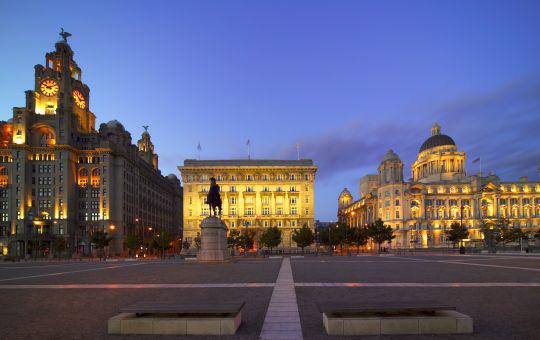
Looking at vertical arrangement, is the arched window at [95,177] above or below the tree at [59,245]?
above

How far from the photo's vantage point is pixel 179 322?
1053 cm

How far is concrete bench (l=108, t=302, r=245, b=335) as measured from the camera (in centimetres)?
1053

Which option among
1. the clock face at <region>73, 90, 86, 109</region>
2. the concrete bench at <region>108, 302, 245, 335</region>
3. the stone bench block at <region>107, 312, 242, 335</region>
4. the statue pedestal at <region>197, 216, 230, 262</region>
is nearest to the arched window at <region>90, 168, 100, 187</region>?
the clock face at <region>73, 90, 86, 109</region>

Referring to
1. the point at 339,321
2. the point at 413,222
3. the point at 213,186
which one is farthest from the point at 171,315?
the point at 413,222

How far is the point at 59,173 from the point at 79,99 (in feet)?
90.9

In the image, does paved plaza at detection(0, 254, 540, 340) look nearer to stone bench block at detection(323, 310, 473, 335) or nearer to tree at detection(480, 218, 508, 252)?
stone bench block at detection(323, 310, 473, 335)

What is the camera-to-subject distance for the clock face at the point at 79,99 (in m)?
126

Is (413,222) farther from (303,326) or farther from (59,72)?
(303,326)

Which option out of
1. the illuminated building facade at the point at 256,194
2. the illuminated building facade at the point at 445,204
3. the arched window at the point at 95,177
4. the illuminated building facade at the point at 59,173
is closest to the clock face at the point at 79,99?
the illuminated building facade at the point at 59,173

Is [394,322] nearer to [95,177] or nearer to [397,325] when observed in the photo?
[397,325]

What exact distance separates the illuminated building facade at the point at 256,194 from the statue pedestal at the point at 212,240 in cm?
8855

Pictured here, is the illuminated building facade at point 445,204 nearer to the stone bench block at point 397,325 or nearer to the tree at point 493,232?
the tree at point 493,232

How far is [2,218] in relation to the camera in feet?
360

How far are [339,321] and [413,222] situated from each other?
5823 inches
